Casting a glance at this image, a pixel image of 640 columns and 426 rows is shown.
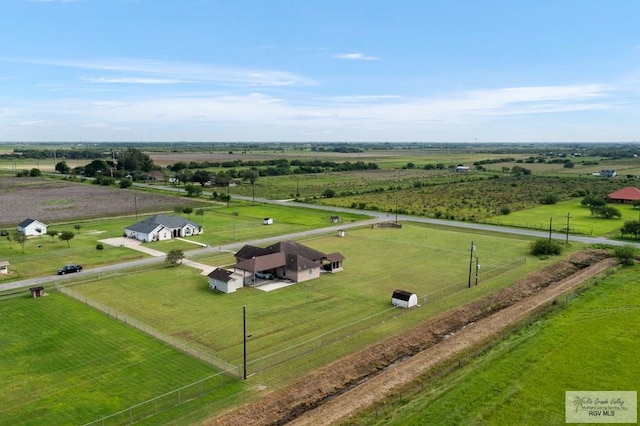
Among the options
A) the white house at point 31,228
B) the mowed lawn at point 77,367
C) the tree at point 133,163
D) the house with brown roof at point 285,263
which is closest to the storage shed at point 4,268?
the mowed lawn at point 77,367

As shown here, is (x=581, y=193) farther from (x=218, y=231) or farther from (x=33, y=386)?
(x=33, y=386)

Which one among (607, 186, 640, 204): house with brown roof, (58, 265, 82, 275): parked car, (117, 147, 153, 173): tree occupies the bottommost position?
(58, 265, 82, 275): parked car

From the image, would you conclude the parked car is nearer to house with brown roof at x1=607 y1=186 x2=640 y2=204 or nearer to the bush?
the bush

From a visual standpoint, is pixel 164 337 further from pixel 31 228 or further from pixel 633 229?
pixel 633 229

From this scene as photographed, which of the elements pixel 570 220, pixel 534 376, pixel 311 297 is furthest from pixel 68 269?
pixel 570 220

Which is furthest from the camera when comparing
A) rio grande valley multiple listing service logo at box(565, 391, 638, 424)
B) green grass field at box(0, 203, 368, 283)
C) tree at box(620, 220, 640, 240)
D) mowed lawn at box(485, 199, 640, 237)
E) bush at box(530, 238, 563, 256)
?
mowed lawn at box(485, 199, 640, 237)

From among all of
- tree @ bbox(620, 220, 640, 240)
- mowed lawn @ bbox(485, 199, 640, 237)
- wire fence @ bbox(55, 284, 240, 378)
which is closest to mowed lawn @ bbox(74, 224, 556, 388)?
wire fence @ bbox(55, 284, 240, 378)

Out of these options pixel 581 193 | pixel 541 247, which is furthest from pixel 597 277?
pixel 581 193
